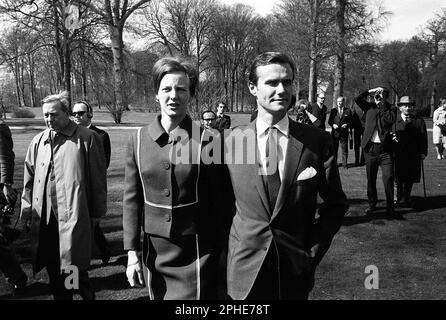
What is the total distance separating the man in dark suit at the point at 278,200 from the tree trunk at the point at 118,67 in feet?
91.3

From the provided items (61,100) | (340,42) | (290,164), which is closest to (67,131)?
(61,100)

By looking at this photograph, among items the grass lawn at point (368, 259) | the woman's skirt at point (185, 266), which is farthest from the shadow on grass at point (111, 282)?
the woman's skirt at point (185, 266)

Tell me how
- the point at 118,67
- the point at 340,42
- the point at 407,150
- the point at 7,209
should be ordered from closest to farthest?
1. the point at 7,209
2. the point at 407,150
3. the point at 340,42
4. the point at 118,67

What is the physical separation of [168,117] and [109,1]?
29179mm

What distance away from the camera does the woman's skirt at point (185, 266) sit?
231cm

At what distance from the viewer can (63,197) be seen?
333 centimetres

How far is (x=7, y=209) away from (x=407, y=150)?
23.3 ft

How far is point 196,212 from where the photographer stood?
2363 mm

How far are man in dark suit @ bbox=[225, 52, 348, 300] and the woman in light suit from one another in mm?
172

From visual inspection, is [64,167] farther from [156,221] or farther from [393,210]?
[393,210]

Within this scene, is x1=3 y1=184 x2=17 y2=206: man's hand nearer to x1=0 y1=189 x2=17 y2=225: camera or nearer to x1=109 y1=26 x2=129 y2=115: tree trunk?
x1=0 y1=189 x2=17 y2=225: camera

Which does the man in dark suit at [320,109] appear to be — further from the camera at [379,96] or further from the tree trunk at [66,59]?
the tree trunk at [66,59]

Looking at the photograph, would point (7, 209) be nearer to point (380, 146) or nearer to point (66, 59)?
point (380, 146)
